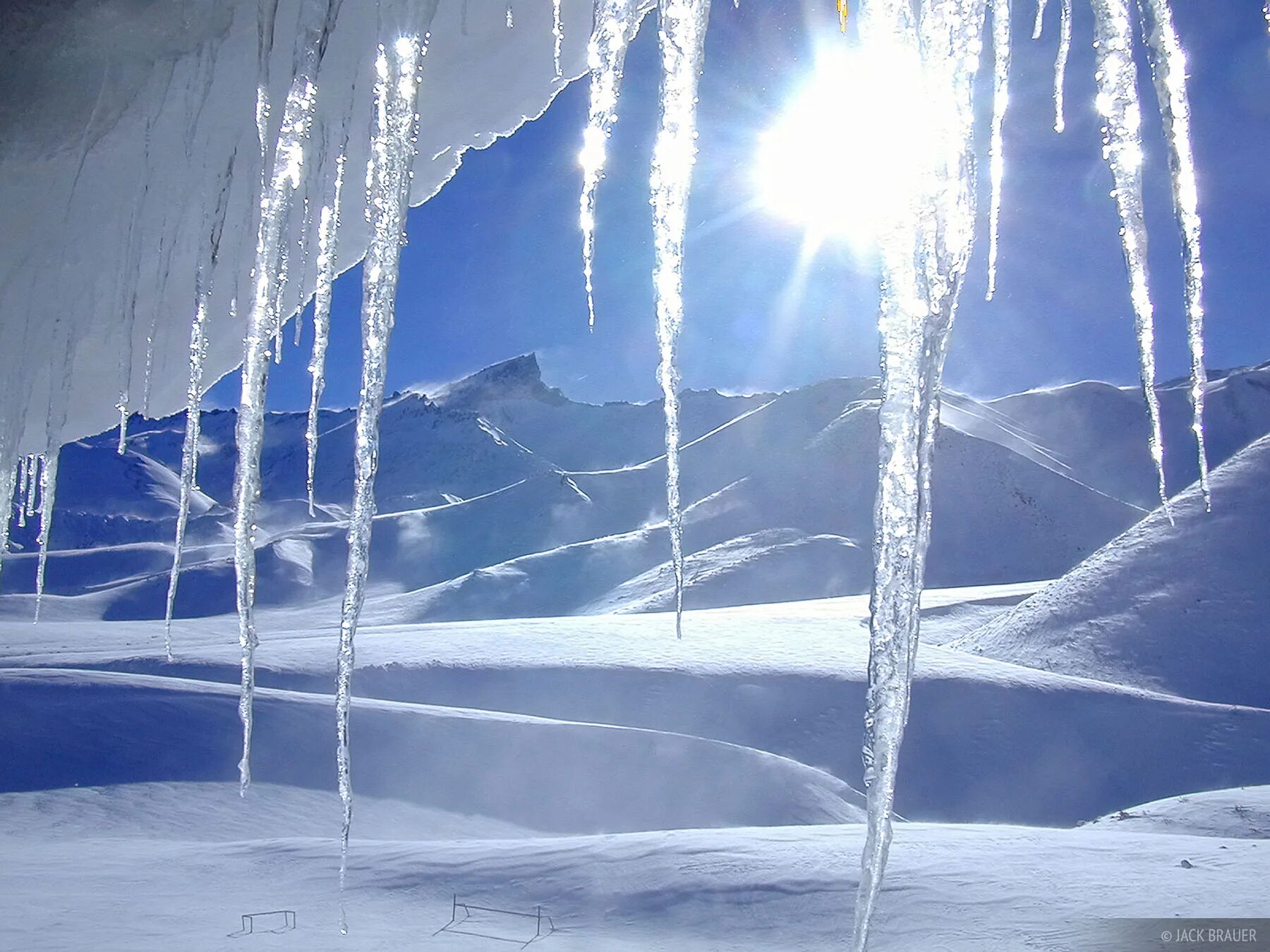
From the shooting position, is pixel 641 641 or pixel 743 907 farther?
pixel 641 641

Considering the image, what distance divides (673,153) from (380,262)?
0.83 metres

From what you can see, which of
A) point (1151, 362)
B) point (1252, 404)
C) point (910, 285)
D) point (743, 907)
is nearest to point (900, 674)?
point (910, 285)

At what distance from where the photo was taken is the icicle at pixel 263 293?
2.32 m

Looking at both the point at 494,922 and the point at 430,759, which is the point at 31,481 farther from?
the point at 430,759

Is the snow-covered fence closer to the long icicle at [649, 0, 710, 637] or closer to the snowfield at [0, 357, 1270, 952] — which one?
the snowfield at [0, 357, 1270, 952]

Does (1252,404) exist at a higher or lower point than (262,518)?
higher

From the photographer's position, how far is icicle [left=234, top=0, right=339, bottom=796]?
7.60 ft

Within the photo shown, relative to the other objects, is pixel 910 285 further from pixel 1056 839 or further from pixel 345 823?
pixel 1056 839

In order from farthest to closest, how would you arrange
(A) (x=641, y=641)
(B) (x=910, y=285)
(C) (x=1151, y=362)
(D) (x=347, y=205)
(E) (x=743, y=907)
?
1. (A) (x=641, y=641)
2. (E) (x=743, y=907)
3. (D) (x=347, y=205)
4. (C) (x=1151, y=362)
5. (B) (x=910, y=285)

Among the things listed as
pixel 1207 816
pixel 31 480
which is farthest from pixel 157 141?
pixel 1207 816

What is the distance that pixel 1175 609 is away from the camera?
1049 inches

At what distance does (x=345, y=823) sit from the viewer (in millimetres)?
2154

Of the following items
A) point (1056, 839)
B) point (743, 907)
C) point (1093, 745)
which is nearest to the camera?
point (743, 907)

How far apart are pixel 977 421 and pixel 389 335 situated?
99871mm
